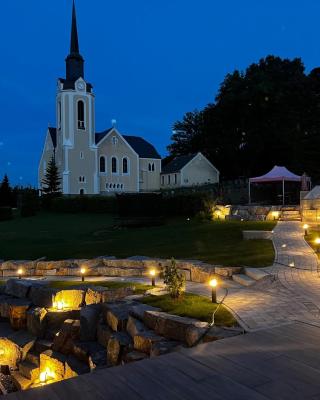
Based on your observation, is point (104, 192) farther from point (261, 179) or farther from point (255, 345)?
point (255, 345)

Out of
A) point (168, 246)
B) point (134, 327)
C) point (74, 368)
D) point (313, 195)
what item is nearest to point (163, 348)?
point (134, 327)

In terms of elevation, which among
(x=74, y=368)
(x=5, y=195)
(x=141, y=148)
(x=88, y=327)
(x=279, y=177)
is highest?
(x=141, y=148)

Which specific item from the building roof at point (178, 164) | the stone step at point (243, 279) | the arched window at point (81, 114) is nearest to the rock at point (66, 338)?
the stone step at point (243, 279)

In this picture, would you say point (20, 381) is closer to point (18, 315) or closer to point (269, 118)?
point (18, 315)

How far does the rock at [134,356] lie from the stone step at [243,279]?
438cm

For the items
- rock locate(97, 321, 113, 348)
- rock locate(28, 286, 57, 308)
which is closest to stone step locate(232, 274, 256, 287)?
rock locate(97, 321, 113, 348)

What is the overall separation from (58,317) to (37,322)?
522 millimetres

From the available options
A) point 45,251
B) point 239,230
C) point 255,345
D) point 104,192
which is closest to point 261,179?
point 239,230

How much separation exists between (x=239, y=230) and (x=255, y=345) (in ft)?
40.1

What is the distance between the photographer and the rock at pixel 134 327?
21.9 ft

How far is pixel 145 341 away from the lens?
20.3 feet

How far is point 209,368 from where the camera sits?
4.69 meters

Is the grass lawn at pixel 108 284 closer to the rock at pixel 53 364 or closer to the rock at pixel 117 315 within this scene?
the rock at pixel 117 315

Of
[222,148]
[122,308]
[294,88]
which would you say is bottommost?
[122,308]
